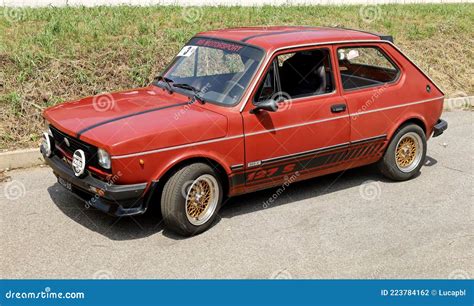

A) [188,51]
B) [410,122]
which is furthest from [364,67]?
[188,51]

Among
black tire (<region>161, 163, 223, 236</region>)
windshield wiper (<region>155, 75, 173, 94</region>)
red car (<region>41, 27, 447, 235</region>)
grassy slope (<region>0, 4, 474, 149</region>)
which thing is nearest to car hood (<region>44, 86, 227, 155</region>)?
red car (<region>41, 27, 447, 235</region>)

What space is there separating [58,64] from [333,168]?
4979mm

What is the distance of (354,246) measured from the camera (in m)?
5.37

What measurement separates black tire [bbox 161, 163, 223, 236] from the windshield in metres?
0.80

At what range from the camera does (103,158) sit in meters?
5.06

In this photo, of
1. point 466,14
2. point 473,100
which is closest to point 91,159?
point 473,100

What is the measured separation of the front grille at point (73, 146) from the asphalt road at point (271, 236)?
744mm

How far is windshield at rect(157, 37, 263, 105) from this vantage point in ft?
18.9

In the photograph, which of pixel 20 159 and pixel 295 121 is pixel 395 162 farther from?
pixel 20 159

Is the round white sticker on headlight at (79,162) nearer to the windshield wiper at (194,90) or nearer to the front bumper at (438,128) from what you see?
the windshield wiper at (194,90)

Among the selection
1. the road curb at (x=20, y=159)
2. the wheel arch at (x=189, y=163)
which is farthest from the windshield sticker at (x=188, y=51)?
the road curb at (x=20, y=159)

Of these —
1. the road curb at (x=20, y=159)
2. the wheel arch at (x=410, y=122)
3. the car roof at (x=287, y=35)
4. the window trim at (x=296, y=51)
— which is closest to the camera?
the window trim at (x=296, y=51)

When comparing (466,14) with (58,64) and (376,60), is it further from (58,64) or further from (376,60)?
(58,64)

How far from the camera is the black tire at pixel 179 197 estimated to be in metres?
5.25
